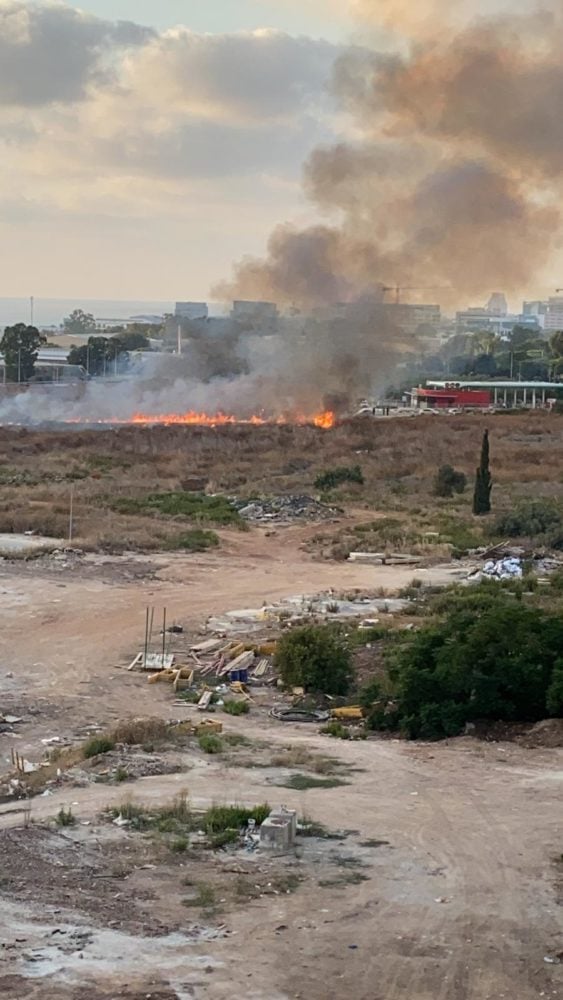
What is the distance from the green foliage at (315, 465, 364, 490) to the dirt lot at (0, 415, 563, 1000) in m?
22.0

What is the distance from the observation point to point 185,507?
35.8 meters

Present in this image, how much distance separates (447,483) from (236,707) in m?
24.2

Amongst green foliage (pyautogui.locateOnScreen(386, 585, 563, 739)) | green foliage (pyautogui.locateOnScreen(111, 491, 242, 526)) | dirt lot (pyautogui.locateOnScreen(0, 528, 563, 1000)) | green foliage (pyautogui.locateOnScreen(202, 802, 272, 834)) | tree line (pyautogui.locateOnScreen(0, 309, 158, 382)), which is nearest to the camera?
dirt lot (pyautogui.locateOnScreen(0, 528, 563, 1000))

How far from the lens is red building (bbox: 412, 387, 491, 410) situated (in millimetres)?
80250

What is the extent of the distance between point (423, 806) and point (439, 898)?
241cm

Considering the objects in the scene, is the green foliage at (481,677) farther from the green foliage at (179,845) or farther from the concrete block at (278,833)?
the green foliage at (179,845)

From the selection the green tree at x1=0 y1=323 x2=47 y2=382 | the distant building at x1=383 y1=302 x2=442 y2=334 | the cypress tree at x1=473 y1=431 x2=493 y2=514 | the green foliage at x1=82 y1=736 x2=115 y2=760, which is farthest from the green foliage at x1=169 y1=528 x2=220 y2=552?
the green tree at x1=0 y1=323 x2=47 y2=382

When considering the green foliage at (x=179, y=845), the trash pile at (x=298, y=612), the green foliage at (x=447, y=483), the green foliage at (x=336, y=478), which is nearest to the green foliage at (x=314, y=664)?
the trash pile at (x=298, y=612)

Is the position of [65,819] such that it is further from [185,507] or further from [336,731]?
[185,507]

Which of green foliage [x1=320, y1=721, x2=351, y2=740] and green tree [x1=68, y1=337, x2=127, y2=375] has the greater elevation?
green tree [x1=68, y1=337, x2=127, y2=375]

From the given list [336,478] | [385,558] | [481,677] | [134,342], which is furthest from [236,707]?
[134,342]

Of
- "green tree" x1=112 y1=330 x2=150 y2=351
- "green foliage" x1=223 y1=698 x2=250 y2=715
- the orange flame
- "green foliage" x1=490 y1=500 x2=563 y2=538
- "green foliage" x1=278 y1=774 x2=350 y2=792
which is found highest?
"green tree" x1=112 y1=330 x2=150 y2=351

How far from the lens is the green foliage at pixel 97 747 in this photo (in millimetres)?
13812

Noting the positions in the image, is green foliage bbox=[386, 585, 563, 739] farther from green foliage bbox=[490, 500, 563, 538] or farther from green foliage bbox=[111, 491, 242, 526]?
green foliage bbox=[111, 491, 242, 526]
